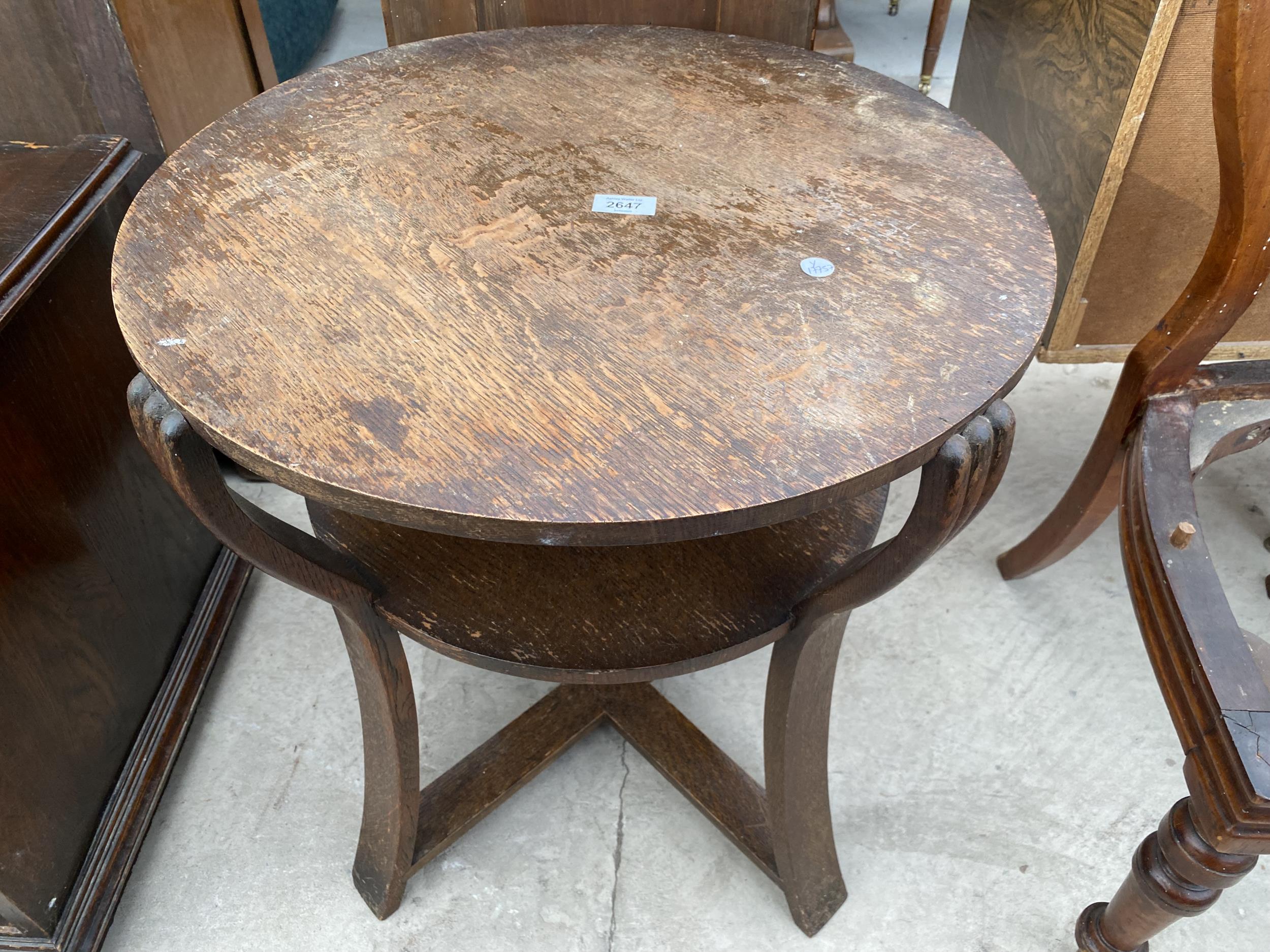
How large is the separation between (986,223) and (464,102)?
75 cm

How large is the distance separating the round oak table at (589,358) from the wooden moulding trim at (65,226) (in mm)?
254

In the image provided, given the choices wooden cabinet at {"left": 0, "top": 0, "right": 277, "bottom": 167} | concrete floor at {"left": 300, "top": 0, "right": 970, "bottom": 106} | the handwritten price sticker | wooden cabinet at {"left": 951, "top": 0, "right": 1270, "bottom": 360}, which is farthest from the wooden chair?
concrete floor at {"left": 300, "top": 0, "right": 970, "bottom": 106}

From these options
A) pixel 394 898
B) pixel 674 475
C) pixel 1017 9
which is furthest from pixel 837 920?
pixel 1017 9

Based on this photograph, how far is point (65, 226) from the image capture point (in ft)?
4.37

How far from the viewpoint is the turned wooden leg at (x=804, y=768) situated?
116 cm

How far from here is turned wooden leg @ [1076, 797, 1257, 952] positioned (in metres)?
1.04

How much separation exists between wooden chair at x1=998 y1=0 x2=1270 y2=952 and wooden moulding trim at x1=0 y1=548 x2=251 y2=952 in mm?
1417

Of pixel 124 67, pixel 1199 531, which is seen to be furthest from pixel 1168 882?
pixel 124 67

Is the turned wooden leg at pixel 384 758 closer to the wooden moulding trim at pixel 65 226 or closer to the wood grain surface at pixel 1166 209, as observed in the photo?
the wooden moulding trim at pixel 65 226

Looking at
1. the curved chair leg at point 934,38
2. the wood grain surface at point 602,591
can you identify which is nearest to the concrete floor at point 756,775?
the wood grain surface at point 602,591

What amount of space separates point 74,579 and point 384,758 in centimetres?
56

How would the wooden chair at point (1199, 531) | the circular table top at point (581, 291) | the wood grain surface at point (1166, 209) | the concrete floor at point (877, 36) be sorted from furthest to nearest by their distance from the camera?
1. the concrete floor at point (877, 36)
2. the wood grain surface at point (1166, 209)
3. the wooden chair at point (1199, 531)
4. the circular table top at point (581, 291)

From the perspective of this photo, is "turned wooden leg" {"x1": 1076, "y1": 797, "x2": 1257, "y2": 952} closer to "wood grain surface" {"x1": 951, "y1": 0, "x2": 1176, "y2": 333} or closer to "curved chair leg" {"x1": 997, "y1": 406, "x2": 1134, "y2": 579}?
"curved chair leg" {"x1": 997, "y1": 406, "x2": 1134, "y2": 579}

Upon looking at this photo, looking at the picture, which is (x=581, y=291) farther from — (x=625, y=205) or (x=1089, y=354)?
(x=1089, y=354)
